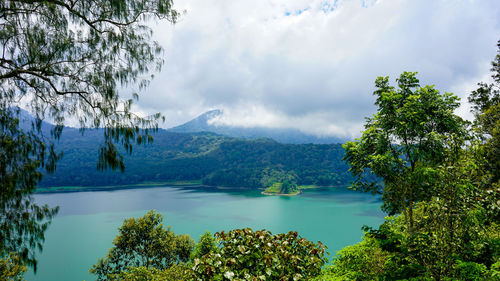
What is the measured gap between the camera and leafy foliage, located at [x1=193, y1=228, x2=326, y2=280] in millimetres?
2977

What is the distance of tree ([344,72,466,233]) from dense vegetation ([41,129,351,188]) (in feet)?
269

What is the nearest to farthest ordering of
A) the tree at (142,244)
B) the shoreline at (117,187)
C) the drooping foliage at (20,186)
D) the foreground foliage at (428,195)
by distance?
the drooping foliage at (20,186)
the foreground foliage at (428,195)
the tree at (142,244)
the shoreline at (117,187)

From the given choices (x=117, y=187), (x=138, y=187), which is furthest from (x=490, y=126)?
(x=117, y=187)

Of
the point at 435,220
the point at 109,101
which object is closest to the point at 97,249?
the point at 109,101

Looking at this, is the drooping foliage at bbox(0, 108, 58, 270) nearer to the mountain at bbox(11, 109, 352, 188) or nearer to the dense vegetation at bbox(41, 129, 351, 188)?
the dense vegetation at bbox(41, 129, 351, 188)

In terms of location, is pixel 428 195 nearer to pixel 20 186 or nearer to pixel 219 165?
pixel 20 186

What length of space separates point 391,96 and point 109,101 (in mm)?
5149

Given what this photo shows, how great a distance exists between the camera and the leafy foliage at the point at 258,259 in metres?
2.98

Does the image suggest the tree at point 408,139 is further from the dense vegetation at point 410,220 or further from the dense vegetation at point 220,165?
the dense vegetation at point 220,165

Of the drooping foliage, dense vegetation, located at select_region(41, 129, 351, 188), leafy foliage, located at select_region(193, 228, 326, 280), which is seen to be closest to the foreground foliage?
leafy foliage, located at select_region(193, 228, 326, 280)

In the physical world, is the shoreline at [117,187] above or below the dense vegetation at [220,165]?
below

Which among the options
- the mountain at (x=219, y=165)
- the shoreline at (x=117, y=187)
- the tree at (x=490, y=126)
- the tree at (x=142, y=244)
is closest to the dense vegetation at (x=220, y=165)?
the mountain at (x=219, y=165)

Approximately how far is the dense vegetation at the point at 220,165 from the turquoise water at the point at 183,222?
27.7 meters

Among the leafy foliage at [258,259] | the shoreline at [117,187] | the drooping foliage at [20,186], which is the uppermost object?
the drooping foliage at [20,186]
